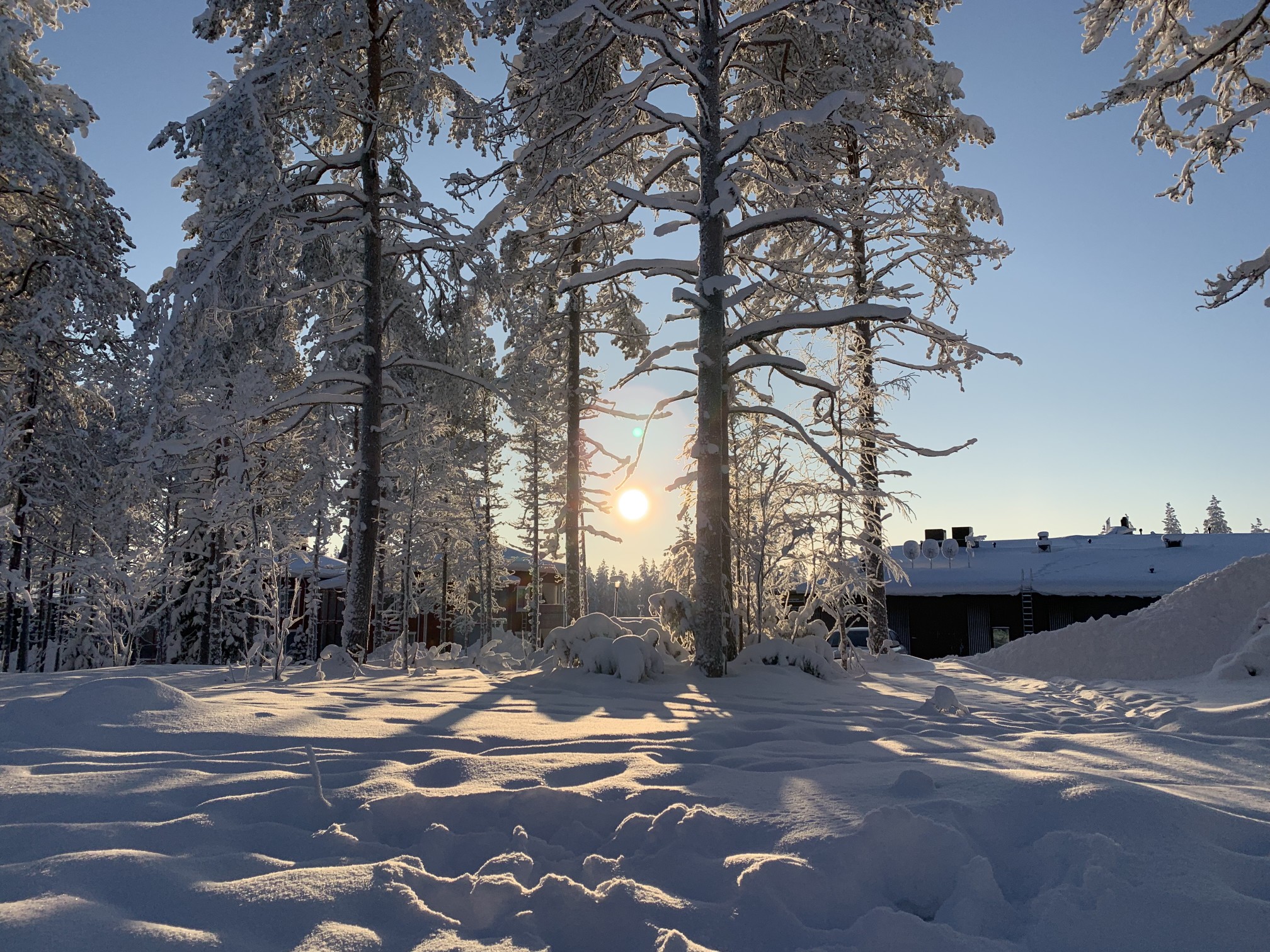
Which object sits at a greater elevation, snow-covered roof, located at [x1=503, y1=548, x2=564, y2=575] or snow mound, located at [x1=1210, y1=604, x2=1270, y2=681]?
snow-covered roof, located at [x1=503, y1=548, x2=564, y2=575]

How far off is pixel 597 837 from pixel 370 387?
30.0ft

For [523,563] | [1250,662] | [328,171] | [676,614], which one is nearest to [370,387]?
[328,171]

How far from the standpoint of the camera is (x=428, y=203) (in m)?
11.0

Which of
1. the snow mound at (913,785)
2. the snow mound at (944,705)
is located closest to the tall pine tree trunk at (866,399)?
the snow mound at (944,705)

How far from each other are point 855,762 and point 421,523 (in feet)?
43.5

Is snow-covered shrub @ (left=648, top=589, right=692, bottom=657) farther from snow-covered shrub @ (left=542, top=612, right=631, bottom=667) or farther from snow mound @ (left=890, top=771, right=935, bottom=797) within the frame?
snow mound @ (left=890, top=771, right=935, bottom=797)

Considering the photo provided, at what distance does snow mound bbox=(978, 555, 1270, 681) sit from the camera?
31.7 ft

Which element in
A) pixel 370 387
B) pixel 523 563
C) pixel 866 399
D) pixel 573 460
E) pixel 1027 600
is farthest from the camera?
pixel 523 563

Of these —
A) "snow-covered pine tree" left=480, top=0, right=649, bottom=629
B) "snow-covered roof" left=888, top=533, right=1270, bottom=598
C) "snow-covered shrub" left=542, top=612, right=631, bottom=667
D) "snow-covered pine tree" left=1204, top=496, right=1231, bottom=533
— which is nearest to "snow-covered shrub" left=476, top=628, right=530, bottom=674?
"snow-covered shrub" left=542, top=612, right=631, bottom=667

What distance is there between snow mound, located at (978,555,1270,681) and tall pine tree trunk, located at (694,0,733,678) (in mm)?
6203

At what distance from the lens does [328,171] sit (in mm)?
11539

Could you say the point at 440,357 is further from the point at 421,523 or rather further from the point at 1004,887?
the point at 1004,887

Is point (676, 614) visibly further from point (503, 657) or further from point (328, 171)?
point (328, 171)

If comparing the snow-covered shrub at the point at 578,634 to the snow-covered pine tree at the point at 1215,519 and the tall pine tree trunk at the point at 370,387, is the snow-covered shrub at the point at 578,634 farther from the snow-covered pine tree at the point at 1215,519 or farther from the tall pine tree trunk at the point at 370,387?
the snow-covered pine tree at the point at 1215,519
